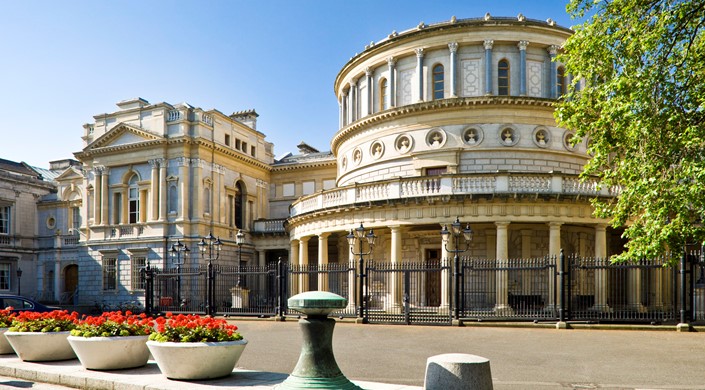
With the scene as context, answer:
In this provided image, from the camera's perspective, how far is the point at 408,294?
76.4 feet

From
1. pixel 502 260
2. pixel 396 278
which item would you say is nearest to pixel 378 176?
pixel 396 278

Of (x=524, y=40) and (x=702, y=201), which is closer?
(x=702, y=201)

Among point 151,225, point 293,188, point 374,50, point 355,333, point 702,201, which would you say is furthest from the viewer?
point 293,188

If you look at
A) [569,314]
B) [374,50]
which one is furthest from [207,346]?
[374,50]

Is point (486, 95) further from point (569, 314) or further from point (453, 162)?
point (569, 314)

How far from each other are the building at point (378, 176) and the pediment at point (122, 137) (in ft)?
0.43

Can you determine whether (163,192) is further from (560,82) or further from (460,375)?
(460,375)

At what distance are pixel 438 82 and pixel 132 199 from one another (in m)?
22.6

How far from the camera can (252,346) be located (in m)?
16.9

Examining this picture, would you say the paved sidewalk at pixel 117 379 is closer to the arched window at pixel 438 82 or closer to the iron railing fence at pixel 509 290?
the iron railing fence at pixel 509 290

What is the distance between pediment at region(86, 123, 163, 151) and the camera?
42312mm

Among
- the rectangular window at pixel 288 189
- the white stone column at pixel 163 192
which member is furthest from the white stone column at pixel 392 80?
the white stone column at pixel 163 192

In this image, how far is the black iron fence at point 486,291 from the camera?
22328mm

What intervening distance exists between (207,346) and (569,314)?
610 inches
